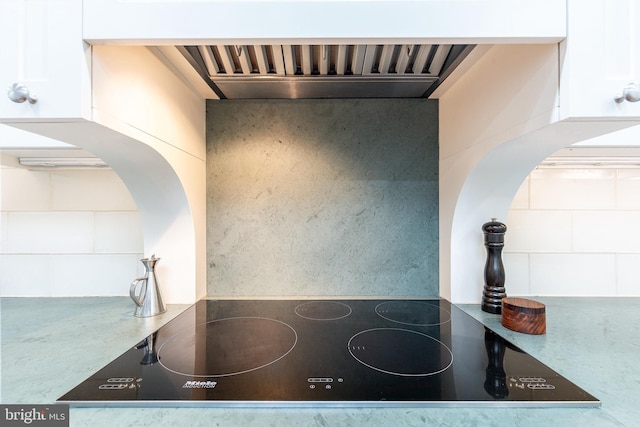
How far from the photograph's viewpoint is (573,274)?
981 millimetres

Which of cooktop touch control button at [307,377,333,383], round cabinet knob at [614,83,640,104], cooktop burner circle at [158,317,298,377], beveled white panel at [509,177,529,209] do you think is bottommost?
cooktop burner circle at [158,317,298,377]

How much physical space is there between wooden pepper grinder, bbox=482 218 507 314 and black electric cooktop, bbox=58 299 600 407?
0.35ft

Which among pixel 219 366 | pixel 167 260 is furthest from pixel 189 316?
pixel 219 366

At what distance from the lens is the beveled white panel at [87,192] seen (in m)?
0.99

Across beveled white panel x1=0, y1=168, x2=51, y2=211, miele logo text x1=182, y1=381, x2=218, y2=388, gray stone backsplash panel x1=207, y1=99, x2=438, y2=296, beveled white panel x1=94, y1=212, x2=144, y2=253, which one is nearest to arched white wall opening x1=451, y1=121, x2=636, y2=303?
gray stone backsplash panel x1=207, y1=99, x2=438, y2=296

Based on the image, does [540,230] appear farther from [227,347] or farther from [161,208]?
[161,208]

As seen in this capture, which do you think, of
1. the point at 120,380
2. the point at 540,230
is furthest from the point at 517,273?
the point at 120,380

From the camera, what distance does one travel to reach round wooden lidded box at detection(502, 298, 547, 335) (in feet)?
2.19

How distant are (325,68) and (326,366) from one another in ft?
2.45

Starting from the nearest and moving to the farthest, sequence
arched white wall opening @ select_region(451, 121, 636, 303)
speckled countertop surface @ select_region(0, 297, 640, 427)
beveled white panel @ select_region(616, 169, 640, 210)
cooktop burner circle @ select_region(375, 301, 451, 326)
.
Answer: speckled countertop surface @ select_region(0, 297, 640, 427)
arched white wall opening @ select_region(451, 121, 636, 303)
cooktop burner circle @ select_region(375, 301, 451, 326)
beveled white panel @ select_region(616, 169, 640, 210)

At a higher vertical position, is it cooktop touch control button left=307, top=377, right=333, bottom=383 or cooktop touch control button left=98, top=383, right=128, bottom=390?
cooktop touch control button left=98, top=383, right=128, bottom=390

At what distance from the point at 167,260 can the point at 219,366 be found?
19.1 inches

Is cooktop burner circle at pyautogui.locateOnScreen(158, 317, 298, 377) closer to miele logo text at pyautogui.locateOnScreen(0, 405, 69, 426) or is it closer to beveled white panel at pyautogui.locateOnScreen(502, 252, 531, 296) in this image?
miele logo text at pyautogui.locateOnScreen(0, 405, 69, 426)

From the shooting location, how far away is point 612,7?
451mm
